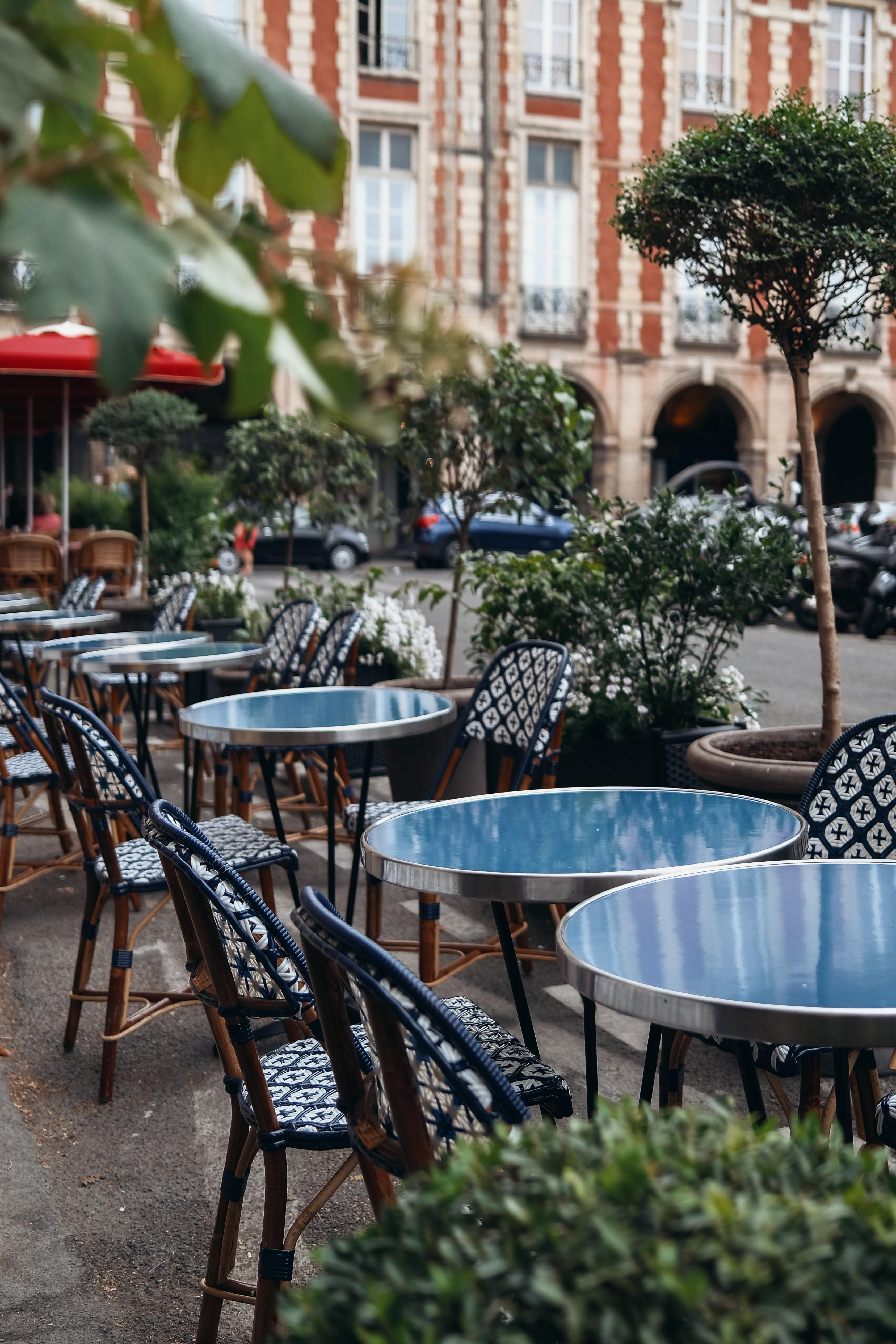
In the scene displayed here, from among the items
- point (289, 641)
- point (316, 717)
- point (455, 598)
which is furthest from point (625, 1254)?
point (455, 598)

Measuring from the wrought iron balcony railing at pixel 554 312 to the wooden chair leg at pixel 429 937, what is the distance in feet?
83.7

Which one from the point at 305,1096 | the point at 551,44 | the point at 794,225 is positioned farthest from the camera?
the point at 551,44

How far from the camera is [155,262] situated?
27.1 inches

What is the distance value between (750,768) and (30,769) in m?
2.64

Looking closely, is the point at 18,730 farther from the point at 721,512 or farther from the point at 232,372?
the point at 232,372

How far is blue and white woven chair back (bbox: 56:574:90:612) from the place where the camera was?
843 cm

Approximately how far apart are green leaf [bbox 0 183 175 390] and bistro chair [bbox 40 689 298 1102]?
8.43ft

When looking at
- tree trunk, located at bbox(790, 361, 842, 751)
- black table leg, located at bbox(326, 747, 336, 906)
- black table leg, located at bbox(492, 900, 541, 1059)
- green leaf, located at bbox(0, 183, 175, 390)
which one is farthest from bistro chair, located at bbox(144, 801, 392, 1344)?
tree trunk, located at bbox(790, 361, 842, 751)

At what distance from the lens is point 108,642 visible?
6418mm

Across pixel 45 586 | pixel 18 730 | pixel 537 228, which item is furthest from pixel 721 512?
pixel 537 228

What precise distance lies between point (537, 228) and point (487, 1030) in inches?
1075

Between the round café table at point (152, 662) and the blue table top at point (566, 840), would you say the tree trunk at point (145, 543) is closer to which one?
the round café table at point (152, 662)

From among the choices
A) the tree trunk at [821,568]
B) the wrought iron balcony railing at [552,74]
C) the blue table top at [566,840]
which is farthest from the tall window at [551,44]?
the blue table top at [566,840]

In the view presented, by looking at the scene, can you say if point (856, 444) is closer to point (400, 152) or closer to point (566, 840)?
point (400, 152)
